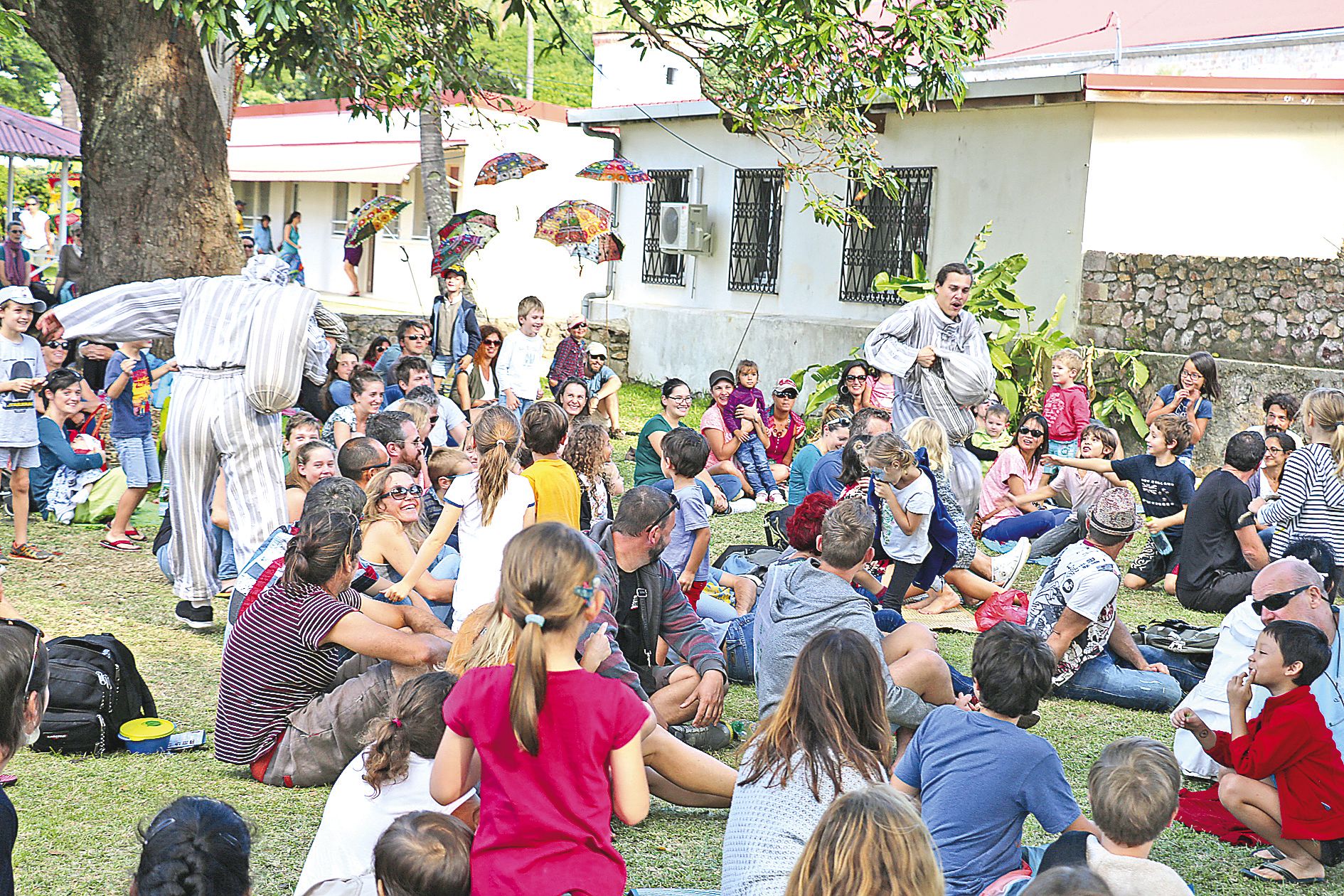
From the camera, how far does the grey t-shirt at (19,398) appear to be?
7.73 metres

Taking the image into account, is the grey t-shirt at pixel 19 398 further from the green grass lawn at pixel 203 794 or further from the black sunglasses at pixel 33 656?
the black sunglasses at pixel 33 656

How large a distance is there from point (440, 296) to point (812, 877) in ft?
32.2

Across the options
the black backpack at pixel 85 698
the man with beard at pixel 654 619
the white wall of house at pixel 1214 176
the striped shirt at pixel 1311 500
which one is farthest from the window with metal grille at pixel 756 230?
the black backpack at pixel 85 698

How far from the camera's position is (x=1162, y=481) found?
8.23 meters

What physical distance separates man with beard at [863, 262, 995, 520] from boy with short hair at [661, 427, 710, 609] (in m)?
1.75

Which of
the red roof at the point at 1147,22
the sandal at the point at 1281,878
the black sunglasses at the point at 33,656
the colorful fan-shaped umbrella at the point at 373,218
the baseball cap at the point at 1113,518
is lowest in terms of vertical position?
the sandal at the point at 1281,878

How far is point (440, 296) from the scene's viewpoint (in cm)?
1164

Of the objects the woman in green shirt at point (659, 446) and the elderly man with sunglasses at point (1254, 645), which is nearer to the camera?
the elderly man with sunglasses at point (1254, 645)

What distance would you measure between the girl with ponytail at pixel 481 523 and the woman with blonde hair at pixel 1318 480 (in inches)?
165

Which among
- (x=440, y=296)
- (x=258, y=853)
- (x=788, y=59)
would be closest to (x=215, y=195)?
(x=440, y=296)

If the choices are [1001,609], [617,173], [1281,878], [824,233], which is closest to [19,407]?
[1001,609]

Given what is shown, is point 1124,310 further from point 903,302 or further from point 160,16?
point 160,16

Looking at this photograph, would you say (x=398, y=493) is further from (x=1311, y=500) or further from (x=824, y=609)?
(x=1311, y=500)

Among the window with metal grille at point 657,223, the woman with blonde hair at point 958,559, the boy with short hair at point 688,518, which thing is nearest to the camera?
the boy with short hair at point 688,518
